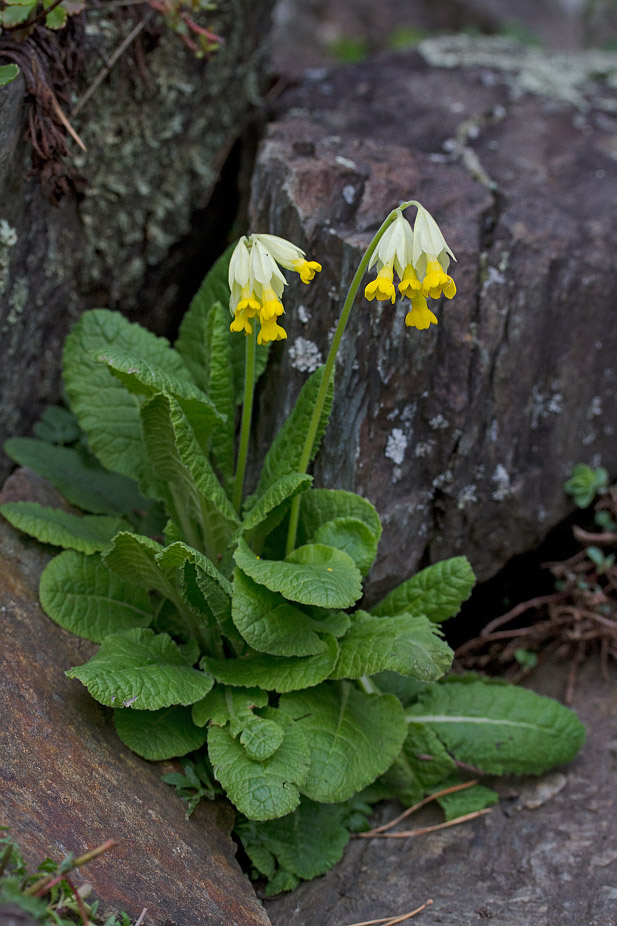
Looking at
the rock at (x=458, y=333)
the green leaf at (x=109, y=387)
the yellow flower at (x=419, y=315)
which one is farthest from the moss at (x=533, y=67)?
the yellow flower at (x=419, y=315)

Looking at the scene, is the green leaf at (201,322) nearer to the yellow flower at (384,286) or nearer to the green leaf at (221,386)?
the green leaf at (221,386)

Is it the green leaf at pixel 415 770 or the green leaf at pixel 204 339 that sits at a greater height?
the green leaf at pixel 204 339

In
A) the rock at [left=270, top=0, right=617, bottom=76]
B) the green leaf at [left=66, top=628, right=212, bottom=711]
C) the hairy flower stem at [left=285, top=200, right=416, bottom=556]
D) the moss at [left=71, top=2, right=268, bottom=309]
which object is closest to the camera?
the hairy flower stem at [left=285, top=200, right=416, bottom=556]

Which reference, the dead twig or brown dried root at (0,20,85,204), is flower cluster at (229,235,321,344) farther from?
the dead twig

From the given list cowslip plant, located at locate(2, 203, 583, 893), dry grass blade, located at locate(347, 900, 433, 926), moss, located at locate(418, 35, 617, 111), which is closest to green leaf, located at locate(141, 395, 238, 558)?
cowslip plant, located at locate(2, 203, 583, 893)

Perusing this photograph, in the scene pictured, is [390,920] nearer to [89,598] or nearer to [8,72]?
[89,598]

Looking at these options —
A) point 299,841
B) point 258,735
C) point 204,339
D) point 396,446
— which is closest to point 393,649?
point 258,735

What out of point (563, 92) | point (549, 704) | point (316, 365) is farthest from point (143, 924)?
point (563, 92)
